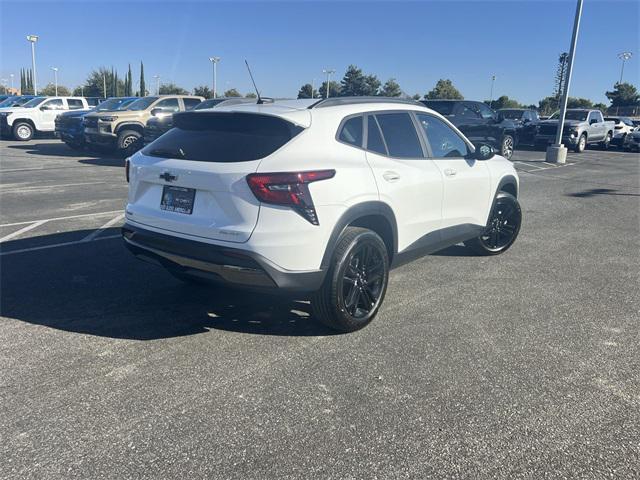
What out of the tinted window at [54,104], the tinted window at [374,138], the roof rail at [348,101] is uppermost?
the tinted window at [54,104]

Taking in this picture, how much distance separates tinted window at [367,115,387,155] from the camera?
4.28m

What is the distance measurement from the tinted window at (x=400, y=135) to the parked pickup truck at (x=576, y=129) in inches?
767

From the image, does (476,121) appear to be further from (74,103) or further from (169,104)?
(74,103)

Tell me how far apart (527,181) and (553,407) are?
1171 centimetres

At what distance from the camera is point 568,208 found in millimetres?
9953

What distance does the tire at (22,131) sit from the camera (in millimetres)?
21766

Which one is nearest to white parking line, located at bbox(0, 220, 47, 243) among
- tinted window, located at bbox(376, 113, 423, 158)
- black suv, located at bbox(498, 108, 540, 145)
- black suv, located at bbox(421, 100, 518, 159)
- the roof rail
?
the roof rail

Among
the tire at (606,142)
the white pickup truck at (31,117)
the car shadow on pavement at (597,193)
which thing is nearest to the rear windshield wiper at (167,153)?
the car shadow on pavement at (597,193)

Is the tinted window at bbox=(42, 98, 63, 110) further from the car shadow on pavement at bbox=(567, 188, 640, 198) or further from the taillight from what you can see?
the taillight

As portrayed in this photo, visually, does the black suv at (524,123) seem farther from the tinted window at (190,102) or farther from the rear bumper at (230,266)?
the rear bumper at (230,266)

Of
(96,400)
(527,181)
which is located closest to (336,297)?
(96,400)

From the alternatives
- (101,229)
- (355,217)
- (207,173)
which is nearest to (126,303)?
(207,173)

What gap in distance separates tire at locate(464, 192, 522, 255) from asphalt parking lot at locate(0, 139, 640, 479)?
0.28 m

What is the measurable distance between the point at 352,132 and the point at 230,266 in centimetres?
144
